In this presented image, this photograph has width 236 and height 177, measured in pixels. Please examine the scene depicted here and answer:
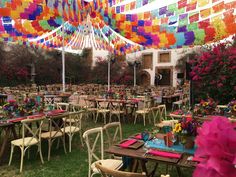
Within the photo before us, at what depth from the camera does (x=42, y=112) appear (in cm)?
450

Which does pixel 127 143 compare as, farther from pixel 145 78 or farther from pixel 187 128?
pixel 145 78

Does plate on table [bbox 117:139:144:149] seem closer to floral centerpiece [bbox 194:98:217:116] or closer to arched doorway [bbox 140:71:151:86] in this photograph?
floral centerpiece [bbox 194:98:217:116]

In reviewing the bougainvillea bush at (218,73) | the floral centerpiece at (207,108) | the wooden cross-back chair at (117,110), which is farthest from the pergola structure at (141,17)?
the floral centerpiece at (207,108)

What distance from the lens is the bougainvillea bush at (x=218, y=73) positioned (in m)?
6.01

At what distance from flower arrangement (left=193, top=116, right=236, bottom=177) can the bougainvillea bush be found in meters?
5.63

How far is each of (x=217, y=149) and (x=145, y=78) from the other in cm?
1955

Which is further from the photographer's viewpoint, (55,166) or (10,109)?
(10,109)

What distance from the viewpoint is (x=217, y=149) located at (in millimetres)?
745

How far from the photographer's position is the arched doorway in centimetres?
1986

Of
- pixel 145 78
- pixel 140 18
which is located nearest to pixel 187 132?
pixel 140 18

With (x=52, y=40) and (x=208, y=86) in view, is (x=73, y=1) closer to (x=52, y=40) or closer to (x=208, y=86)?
(x=208, y=86)

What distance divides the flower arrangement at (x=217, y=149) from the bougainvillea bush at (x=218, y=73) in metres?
5.63

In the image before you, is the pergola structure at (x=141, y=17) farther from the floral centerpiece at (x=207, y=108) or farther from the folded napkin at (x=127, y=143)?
the folded napkin at (x=127, y=143)

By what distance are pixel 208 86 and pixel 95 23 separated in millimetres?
5337
